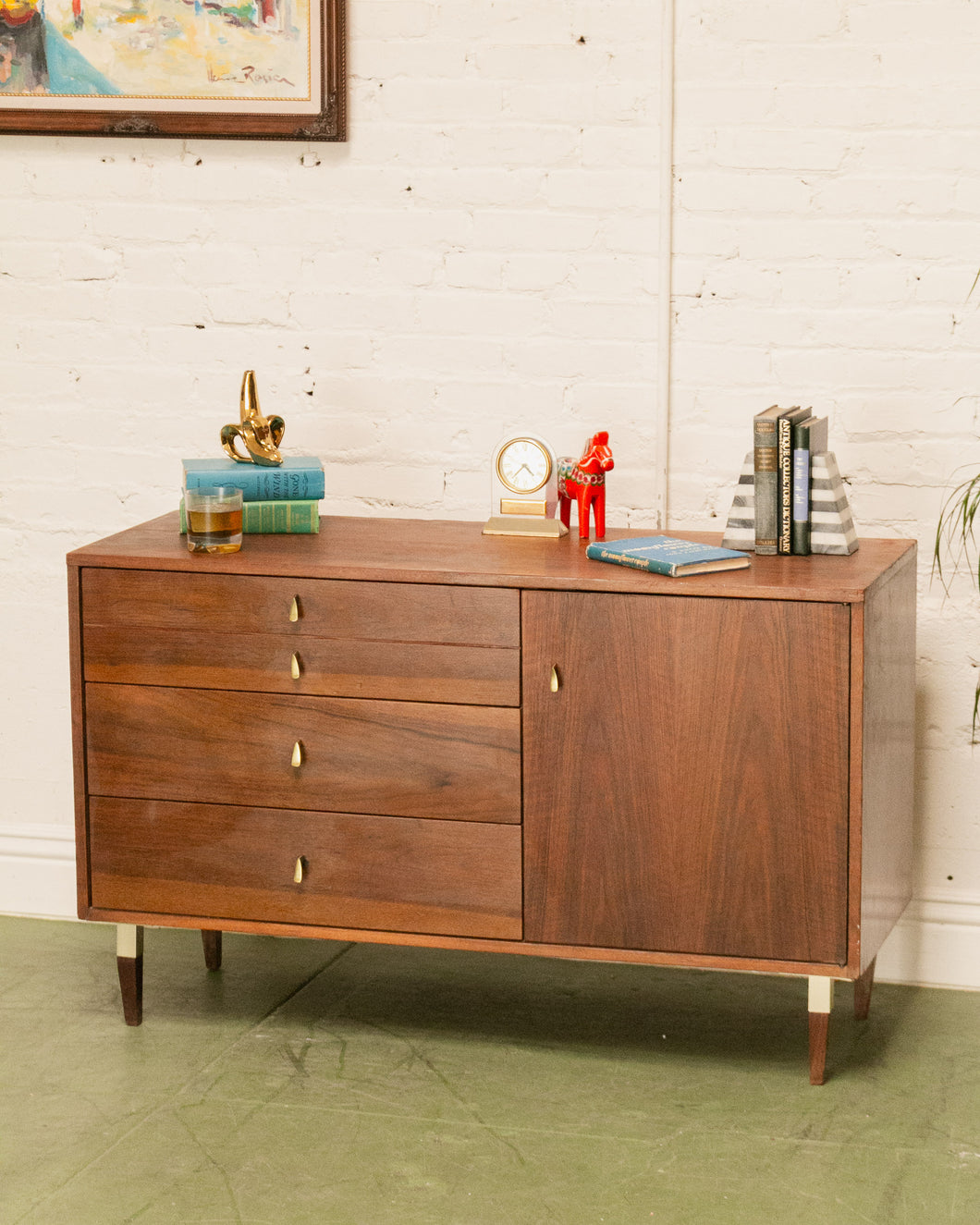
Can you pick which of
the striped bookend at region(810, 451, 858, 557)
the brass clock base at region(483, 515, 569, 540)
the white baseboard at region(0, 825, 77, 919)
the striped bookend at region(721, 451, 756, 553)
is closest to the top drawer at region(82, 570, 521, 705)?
the brass clock base at region(483, 515, 569, 540)

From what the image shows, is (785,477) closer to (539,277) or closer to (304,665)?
(539,277)

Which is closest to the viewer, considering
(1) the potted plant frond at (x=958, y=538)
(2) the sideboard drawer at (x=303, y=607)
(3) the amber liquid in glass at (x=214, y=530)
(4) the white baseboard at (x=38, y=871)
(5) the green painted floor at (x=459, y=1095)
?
(5) the green painted floor at (x=459, y=1095)

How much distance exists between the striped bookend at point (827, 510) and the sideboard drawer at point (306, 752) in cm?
58

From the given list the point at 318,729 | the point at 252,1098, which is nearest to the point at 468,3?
the point at 318,729

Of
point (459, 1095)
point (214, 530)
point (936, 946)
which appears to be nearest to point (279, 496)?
point (214, 530)

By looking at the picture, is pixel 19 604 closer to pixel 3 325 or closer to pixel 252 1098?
pixel 3 325

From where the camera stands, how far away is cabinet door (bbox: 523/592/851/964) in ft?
7.80

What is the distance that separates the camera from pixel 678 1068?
2.61 m

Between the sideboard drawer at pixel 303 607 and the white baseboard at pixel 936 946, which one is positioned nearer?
the sideboard drawer at pixel 303 607

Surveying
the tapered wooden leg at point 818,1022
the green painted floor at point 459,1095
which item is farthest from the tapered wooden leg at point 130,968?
the tapered wooden leg at point 818,1022

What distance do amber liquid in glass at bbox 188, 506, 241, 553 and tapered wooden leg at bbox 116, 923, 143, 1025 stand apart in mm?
682

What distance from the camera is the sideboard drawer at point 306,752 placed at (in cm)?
252

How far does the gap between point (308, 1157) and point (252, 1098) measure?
218mm

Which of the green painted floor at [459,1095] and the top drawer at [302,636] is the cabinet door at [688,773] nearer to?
the top drawer at [302,636]
